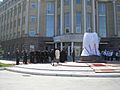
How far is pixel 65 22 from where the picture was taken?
52094 millimetres

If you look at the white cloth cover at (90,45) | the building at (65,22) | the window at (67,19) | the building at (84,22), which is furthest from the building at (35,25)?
the white cloth cover at (90,45)

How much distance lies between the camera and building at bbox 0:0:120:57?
5148 cm

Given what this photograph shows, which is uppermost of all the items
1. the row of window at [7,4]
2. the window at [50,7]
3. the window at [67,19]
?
the row of window at [7,4]

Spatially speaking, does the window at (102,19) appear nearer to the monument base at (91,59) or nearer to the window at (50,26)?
Result: the window at (50,26)

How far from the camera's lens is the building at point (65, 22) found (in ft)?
169

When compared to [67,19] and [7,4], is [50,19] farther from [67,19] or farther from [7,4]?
[7,4]

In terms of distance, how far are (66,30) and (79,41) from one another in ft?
13.8

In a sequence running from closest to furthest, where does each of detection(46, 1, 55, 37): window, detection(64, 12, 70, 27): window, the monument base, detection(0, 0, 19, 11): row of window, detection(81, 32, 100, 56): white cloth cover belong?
1. the monument base
2. detection(81, 32, 100, 56): white cloth cover
3. detection(64, 12, 70, 27): window
4. detection(46, 1, 55, 37): window
5. detection(0, 0, 19, 11): row of window

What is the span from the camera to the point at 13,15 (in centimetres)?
6919

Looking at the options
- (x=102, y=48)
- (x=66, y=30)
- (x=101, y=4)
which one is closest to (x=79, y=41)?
(x=66, y=30)

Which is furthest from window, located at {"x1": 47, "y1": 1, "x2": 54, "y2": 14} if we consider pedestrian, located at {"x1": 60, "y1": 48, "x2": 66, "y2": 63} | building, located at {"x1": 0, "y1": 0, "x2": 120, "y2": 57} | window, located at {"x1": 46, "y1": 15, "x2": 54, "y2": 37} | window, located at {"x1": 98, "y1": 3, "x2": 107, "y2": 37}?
pedestrian, located at {"x1": 60, "y1": 48, "x2": 66, "y2": 63}

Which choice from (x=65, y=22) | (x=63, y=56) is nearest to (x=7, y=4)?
(x=65, y=22)

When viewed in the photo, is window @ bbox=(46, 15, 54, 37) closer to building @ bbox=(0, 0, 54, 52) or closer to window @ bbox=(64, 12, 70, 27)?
building @ bbox=(0, 0, 54, 52)

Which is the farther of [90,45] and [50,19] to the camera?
[50,19]
